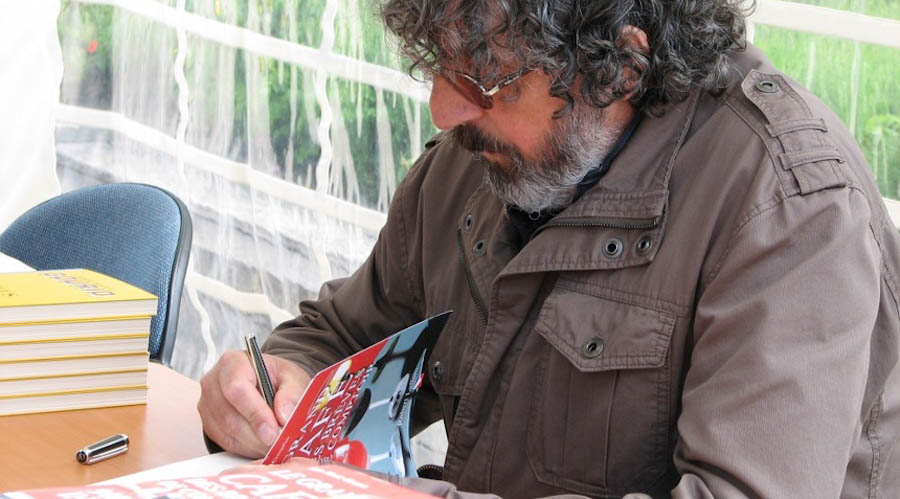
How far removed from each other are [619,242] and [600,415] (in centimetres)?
22

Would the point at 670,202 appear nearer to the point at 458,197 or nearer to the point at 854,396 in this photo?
the point at 854,396

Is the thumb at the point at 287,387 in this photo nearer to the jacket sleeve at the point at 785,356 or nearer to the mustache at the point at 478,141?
the mustache at the point at 478,141

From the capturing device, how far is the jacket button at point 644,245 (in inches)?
55.1

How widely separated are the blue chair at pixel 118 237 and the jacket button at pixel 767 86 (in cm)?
124

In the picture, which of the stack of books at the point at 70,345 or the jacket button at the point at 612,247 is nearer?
the jacket button at the point at 612,247

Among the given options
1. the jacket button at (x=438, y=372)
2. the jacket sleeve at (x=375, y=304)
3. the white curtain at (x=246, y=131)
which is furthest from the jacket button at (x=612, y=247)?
the white curtain at (x=246, y=131)

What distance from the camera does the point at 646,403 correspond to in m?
1.40

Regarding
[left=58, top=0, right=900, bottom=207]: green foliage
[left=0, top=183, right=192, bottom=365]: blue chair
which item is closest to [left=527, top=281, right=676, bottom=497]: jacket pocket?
[left=58, top=0, right=900, bottom=207]: green foliage

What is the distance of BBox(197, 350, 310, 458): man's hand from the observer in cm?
149

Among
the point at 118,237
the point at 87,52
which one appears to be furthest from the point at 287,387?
the point at 87,52

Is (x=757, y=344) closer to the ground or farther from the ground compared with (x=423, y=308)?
farther from the ground

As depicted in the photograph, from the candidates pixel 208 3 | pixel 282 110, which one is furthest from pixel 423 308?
pixel 208 3

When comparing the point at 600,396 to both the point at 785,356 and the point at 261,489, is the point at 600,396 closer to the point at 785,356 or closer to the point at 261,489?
the point at 785,356

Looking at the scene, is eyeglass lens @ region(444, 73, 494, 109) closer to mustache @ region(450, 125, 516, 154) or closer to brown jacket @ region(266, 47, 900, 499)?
mustache @ region(450, 125, 516, 154)
